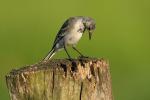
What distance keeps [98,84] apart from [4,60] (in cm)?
1119

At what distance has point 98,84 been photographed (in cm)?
777

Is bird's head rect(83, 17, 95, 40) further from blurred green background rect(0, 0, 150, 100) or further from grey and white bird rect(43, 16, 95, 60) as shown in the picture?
blurred green background rect(0, 0, 150, 100)

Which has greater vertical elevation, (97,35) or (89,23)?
(89,23)

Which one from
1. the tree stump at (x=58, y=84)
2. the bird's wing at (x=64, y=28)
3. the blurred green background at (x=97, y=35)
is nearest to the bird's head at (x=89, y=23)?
the bird's wing at (x=64, y=28)

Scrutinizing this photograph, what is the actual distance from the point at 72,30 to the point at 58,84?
3932mm

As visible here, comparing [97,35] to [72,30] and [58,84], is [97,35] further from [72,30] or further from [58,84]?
[58,84]

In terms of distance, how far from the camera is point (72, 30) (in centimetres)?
1148

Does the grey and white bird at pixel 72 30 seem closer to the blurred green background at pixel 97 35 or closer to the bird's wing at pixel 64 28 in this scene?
the bird's wing at pixel 64 28

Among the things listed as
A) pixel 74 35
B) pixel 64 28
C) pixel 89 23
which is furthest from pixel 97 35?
pixel 89 23

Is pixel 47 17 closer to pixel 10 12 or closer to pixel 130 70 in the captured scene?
pixel 10 12

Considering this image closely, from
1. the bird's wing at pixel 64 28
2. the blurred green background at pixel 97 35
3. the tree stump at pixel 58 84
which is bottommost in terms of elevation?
the blurred green background at pixel 97 35

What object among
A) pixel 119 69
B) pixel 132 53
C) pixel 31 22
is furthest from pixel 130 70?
pixel 31 22

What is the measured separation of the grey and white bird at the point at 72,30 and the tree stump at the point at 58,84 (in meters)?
3.08

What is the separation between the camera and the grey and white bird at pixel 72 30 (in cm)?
1110
